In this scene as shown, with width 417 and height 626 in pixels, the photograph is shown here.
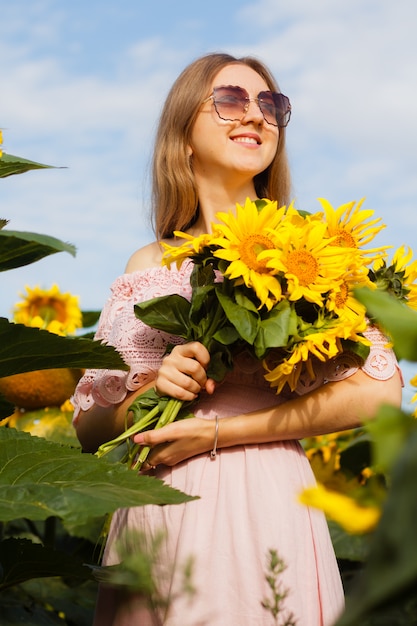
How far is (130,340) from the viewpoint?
1.93m

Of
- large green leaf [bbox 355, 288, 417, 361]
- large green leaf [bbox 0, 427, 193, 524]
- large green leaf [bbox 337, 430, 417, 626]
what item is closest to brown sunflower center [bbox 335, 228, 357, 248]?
large green leaf [bbox 0, 427, 193, 524]

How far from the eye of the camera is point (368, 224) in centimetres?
166

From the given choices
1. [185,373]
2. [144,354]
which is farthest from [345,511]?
[144,354]

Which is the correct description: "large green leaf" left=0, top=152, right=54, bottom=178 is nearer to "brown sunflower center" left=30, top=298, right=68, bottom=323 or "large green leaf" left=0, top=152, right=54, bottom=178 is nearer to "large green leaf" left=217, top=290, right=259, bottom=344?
"large green leaf" left=217, top=290, right=259, bottom=344

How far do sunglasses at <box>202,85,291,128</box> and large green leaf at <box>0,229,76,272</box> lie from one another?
86 centimetres

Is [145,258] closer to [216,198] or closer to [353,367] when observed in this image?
[216,198]

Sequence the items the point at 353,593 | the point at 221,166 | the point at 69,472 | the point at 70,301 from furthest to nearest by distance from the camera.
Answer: the point at 70,301 → the point at 221,166 → the point at 69,472 → the point at 353,593

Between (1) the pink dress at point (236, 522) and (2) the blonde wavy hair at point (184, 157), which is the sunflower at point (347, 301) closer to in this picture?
(1) the pink dress at point (236, 522)

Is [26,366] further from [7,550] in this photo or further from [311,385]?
[311,385]

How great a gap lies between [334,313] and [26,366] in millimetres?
541

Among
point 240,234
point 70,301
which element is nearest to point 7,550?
point 240,234

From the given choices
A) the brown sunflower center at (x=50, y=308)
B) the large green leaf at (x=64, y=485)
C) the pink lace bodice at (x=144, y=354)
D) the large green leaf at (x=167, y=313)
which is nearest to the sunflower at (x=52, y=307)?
the brown sunflower center at (x=50, y=308)

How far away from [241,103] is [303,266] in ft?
2.43

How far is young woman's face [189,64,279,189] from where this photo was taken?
6.91ft
